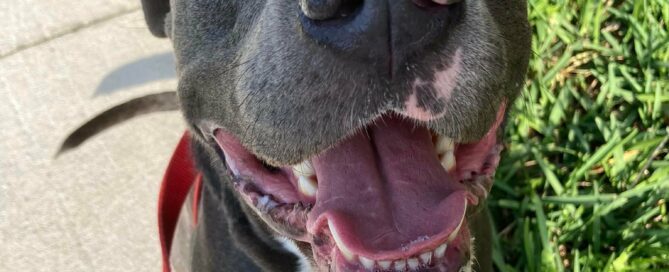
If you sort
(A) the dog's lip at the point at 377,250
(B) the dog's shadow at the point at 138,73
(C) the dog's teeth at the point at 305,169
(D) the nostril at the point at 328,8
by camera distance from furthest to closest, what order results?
(B) the dog's shadow at the point at 138,73 → (C) the dog's teeth at the point at 305,169 → (A) the dog's lip at the point at 377,250 → (D) the nostril at the point at 328,8

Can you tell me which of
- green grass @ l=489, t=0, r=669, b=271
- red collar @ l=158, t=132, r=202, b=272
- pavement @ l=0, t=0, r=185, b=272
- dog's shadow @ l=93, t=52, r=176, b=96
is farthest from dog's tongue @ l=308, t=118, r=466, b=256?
dog's shadow @ l=93, t=52, r=176, b=96

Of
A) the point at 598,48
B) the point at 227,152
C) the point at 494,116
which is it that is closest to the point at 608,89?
the point at 598,48

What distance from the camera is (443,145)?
1.92 m

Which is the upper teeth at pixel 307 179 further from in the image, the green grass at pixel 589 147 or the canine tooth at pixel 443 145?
the green grass at pixel 589 147

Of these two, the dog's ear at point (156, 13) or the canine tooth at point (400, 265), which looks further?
the dog's ear at point (156, 13)

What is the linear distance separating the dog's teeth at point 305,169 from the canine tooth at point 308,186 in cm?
1

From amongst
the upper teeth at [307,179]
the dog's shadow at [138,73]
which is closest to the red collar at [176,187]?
the upper teeth at [307,179]

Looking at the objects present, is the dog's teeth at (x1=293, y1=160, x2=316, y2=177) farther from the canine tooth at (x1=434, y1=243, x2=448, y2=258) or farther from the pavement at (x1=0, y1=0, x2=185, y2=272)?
the pavement at (x1=0, y1=0, x2=185, y2=272)

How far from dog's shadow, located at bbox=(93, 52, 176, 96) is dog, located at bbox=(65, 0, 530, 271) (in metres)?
1.76

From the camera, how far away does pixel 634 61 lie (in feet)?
11.9

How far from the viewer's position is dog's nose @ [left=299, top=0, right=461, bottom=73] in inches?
57.7

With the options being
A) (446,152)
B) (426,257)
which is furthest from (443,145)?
(426,257)

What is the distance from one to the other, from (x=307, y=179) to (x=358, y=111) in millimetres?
374

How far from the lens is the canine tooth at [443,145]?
190 cm
